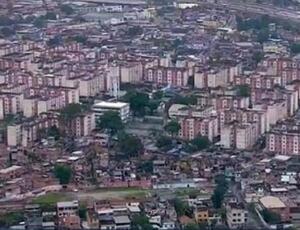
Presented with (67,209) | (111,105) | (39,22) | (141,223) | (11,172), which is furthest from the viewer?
(39,22)

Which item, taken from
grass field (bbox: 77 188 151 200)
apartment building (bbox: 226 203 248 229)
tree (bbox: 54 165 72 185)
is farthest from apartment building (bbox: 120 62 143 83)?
apartment building (bbox: 226 203 248 229)

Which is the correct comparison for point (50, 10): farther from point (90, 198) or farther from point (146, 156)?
point (90, 198)

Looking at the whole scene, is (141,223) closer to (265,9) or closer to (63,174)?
(63,174)

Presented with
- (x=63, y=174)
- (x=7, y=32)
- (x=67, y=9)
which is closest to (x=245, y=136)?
(x=63, y=174)

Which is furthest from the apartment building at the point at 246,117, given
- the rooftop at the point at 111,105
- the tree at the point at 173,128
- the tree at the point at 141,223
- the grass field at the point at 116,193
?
the tree at the point at 141,223

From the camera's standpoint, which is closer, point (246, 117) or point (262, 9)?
point (246, 117)

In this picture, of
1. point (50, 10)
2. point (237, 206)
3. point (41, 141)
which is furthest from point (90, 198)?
point (50, 10)

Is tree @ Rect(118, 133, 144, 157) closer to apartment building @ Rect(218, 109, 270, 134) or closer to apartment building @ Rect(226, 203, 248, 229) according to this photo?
apartment building @ Rect(218, 109, 270, 134)
